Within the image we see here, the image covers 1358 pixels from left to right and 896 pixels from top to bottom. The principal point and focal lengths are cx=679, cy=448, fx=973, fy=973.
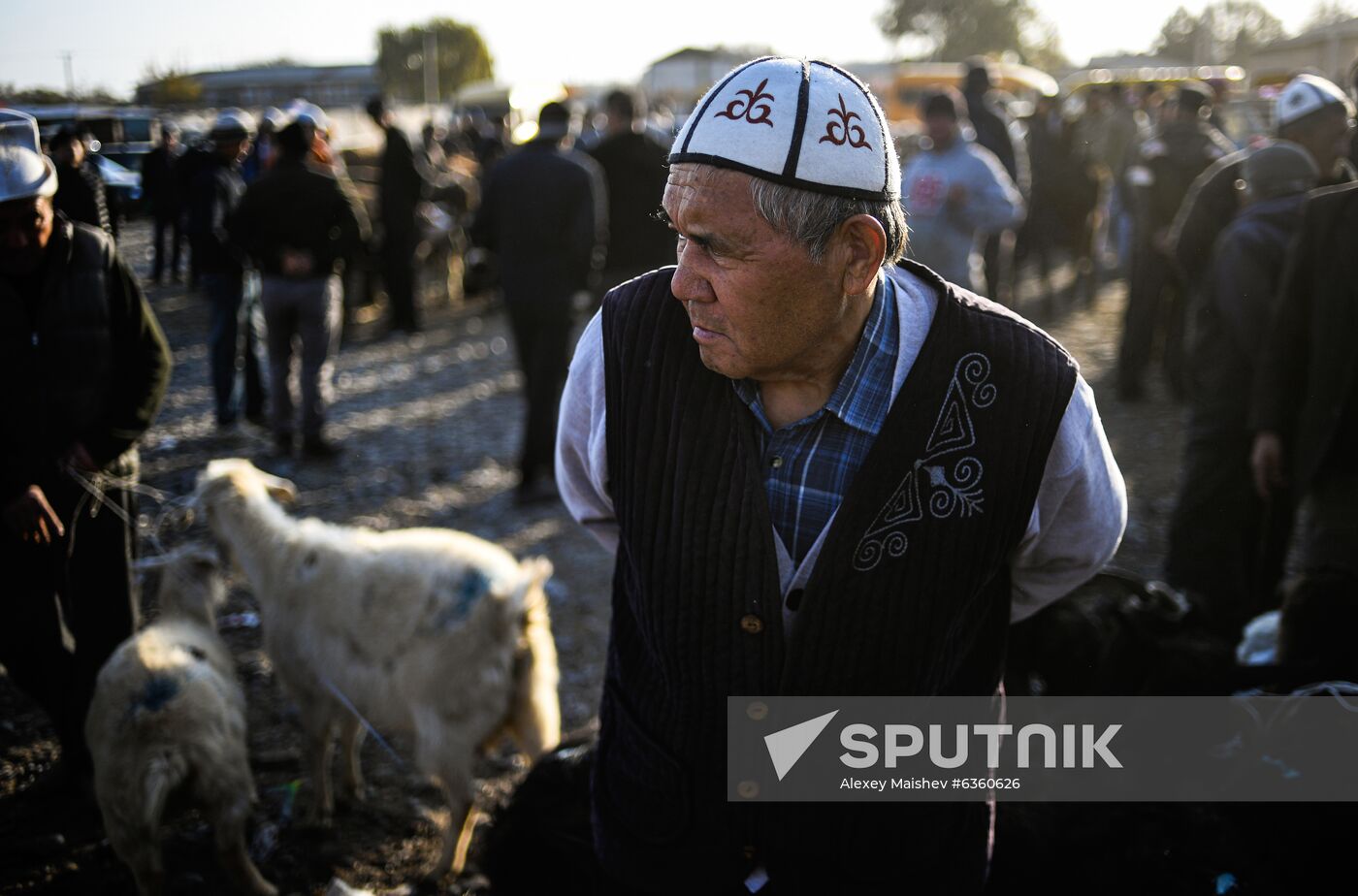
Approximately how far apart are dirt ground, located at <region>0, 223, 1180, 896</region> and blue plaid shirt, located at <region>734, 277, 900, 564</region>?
7.29ft

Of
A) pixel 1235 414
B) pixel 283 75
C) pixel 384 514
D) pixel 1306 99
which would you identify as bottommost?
pixel 384 514

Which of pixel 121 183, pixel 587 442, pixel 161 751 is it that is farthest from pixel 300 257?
pixel 587 442

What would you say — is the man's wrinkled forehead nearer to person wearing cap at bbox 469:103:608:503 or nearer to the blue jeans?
person wearing cap at bbox 469:103:608:503

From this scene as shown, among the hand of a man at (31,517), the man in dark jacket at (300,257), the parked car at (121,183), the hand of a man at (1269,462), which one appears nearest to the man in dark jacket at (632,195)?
the man in dark jacket at (300,257)

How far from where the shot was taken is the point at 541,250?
7203 mm

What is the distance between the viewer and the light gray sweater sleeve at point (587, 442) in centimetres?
213

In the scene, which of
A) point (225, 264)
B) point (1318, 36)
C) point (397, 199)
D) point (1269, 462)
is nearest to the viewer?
point (1269, 462)

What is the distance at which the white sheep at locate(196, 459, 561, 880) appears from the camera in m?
3.63

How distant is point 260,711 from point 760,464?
12.3ft

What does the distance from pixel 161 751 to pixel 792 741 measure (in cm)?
233

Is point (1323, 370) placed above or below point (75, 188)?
below

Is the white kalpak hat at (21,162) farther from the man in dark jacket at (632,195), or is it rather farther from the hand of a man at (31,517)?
the man in dark jacket at (632,195)

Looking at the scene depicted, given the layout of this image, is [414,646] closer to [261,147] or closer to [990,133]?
[990,133]

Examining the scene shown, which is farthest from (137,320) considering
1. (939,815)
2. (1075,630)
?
(1075,630)
